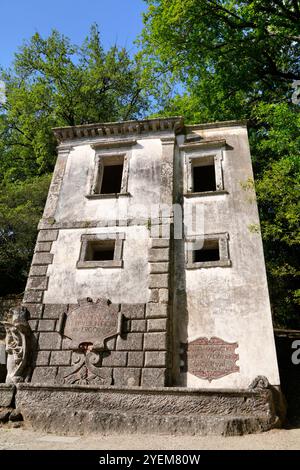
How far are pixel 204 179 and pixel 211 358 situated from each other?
25.6 feet

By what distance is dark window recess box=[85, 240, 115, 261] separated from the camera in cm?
1087

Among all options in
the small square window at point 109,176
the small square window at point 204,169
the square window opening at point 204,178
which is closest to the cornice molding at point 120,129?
the small square window at point 109,176

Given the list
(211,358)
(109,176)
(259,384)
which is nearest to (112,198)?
(109,176)

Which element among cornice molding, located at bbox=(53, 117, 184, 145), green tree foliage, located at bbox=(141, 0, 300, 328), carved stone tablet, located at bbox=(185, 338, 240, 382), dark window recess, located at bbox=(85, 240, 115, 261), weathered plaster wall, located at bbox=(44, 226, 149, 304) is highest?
green tree foliage, located at bbox=(141, 0, 300, 328)

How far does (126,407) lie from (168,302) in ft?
9.19

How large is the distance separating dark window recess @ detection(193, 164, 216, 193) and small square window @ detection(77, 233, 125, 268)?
183 inches

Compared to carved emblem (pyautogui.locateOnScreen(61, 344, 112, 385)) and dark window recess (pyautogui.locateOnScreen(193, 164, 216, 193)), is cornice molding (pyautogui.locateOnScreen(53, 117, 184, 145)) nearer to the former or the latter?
dark window recess (pyautogui.locateOnScreen(193, 164, 216, 193))

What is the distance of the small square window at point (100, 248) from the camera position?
1027cm

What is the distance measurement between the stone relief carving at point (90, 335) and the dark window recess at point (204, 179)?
667 centimetres

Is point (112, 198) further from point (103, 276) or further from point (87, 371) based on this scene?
point (87, 371)

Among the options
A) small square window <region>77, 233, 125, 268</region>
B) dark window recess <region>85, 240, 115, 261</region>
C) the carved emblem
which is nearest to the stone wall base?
the carved emblem

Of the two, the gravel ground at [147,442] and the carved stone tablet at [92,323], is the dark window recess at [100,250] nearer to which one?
the carved stone tablet at [92,323]

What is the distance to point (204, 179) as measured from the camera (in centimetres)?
1438
